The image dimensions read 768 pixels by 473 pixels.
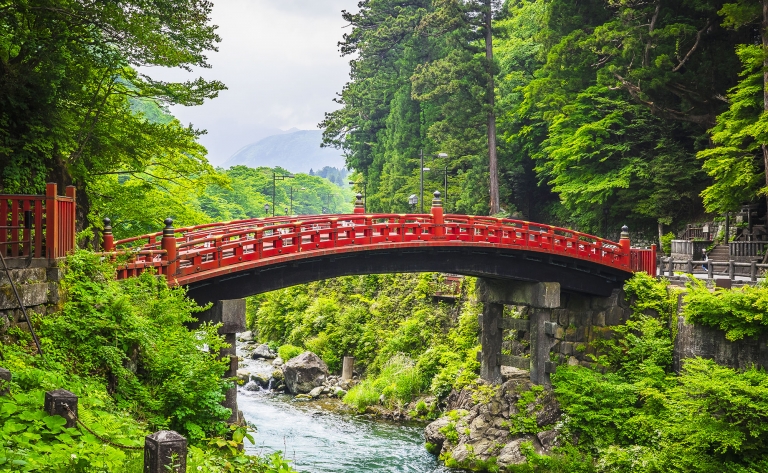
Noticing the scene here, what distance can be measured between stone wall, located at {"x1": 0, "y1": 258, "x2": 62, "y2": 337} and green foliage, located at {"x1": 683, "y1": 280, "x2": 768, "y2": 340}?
57.5 ft

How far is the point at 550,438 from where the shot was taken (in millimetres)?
23562

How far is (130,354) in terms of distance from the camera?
13156 mm

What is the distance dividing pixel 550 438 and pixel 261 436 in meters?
9.84

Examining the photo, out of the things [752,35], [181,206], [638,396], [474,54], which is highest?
[474,54]

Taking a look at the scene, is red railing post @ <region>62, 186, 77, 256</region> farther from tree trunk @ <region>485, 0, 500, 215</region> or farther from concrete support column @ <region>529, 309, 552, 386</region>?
tree trunk @ <region>485, 0, 500, 215</region>

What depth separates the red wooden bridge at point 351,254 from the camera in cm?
1777

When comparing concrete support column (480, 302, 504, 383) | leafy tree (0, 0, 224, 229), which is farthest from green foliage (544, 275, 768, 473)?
leafy tree (0, 0, 224, 229)

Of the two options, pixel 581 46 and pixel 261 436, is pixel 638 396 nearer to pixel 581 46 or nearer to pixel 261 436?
pixel 261 436

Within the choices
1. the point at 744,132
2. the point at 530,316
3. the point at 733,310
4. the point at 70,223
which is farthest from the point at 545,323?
the point at 70,223

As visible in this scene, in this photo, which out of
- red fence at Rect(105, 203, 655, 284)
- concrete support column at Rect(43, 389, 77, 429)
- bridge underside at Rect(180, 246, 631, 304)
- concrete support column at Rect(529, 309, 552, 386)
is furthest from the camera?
concrete support column at Rect(529, 309, 552, 386)

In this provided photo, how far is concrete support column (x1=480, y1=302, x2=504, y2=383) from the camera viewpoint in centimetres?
2756

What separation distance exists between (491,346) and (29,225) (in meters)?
18.8

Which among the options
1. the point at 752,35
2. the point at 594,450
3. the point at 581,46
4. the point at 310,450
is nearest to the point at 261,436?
the point at 310,450

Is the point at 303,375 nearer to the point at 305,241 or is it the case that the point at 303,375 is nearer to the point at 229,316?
the point at 305,241
